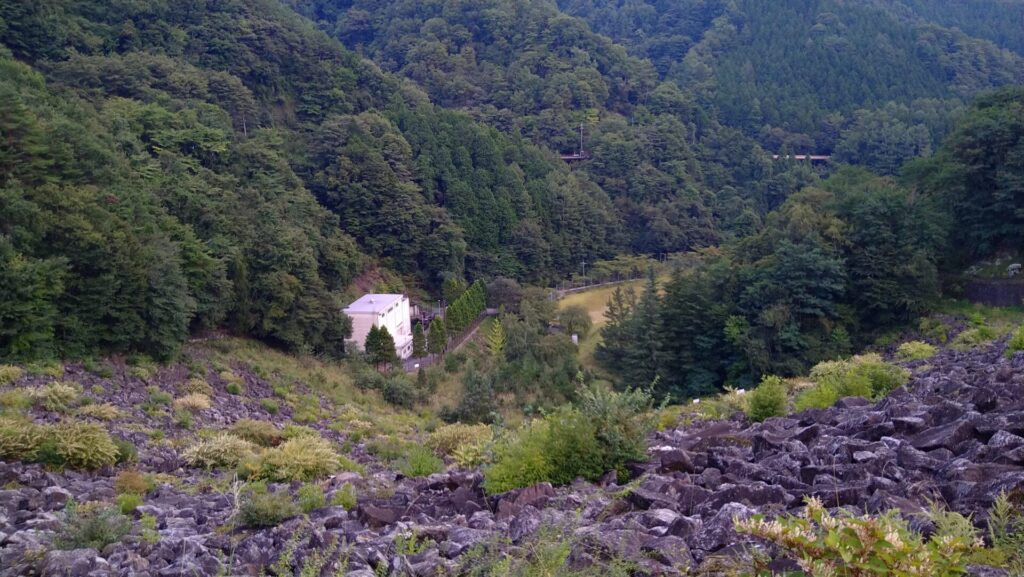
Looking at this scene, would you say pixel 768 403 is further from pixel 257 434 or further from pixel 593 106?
pixel 593 106

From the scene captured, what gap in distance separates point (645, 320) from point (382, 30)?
6899cm

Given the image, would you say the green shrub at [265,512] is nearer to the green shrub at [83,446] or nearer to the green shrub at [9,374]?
the green shrub at [83,446]

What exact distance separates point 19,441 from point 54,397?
4311 millimetres

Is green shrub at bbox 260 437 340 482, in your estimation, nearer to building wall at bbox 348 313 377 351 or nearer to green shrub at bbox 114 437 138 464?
green shrub at bbox 114 437 138 464

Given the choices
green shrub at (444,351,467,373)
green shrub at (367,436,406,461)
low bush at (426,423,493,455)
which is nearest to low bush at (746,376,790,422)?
low bush at (426,423,493,455)

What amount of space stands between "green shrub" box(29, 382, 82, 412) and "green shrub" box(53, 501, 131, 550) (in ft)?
25.0

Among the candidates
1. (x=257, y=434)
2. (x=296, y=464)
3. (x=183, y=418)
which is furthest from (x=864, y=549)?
(x=183, y=418)

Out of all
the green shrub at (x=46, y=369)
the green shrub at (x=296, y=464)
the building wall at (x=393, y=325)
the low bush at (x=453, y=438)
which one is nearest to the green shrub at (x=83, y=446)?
the green shrub at (x=296, y=464)

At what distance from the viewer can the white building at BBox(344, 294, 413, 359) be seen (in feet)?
109

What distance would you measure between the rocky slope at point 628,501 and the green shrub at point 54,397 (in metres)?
4.68

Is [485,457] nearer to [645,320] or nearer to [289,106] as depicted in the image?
[645,320]

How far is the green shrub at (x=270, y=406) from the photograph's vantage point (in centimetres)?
1944

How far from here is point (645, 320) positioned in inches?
1153

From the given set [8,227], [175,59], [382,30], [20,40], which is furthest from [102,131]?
[382,30]
